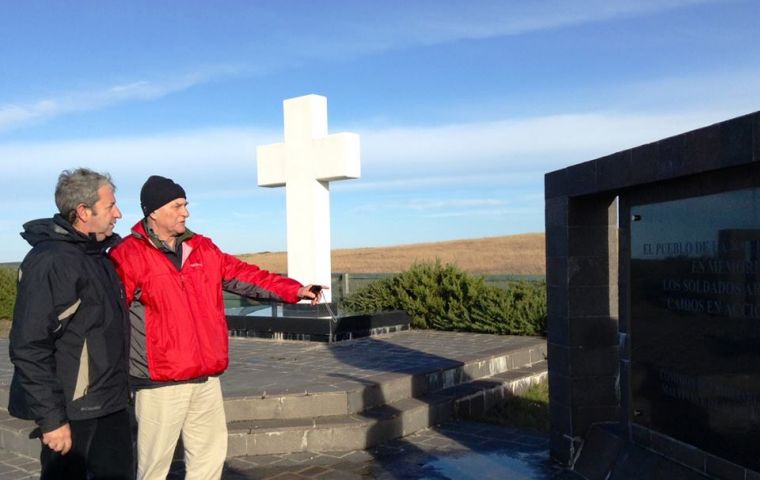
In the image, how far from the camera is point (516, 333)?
10375mm

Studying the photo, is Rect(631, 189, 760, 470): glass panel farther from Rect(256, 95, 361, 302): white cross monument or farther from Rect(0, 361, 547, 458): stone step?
Rect(256, 95, 361, 302): white cross monument

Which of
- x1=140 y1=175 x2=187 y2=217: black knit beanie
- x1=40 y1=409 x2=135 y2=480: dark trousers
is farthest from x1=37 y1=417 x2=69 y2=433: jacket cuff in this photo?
x1=140 y1=175 x2=187 y2=217: black knit beanie

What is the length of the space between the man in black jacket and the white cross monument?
729 cm

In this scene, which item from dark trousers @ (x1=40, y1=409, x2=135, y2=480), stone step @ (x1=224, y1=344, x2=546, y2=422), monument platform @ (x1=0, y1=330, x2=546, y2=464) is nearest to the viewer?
dark trousers @ (x1=40, y1=409, x2=135, y2=480)

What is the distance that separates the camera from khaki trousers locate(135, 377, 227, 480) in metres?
3.67

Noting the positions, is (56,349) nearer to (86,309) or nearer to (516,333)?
(86,309)

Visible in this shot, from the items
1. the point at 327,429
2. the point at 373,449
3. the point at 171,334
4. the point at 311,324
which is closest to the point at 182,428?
the point at 171,334

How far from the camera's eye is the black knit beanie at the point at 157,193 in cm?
370

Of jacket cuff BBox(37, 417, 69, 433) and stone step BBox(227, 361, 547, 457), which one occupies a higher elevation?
jacket cuff BBox(37, 417, 69, 433)

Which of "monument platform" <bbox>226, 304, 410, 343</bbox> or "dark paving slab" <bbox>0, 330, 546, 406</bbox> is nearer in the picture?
"dark paving slab" <bbox>0, 330, 546, 406</bbox>

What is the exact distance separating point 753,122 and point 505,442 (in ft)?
11.7

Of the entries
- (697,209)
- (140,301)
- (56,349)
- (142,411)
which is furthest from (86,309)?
(697,209)

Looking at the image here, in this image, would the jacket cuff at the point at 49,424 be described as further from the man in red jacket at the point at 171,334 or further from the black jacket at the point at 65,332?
the man in red jacket at the point at 171,334

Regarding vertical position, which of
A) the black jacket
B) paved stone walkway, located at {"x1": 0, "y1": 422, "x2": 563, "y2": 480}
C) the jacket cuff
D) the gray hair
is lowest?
paved stone walkway, located at {"x1": 0, "y1": 422, "x2": 563, "y2": 480}
